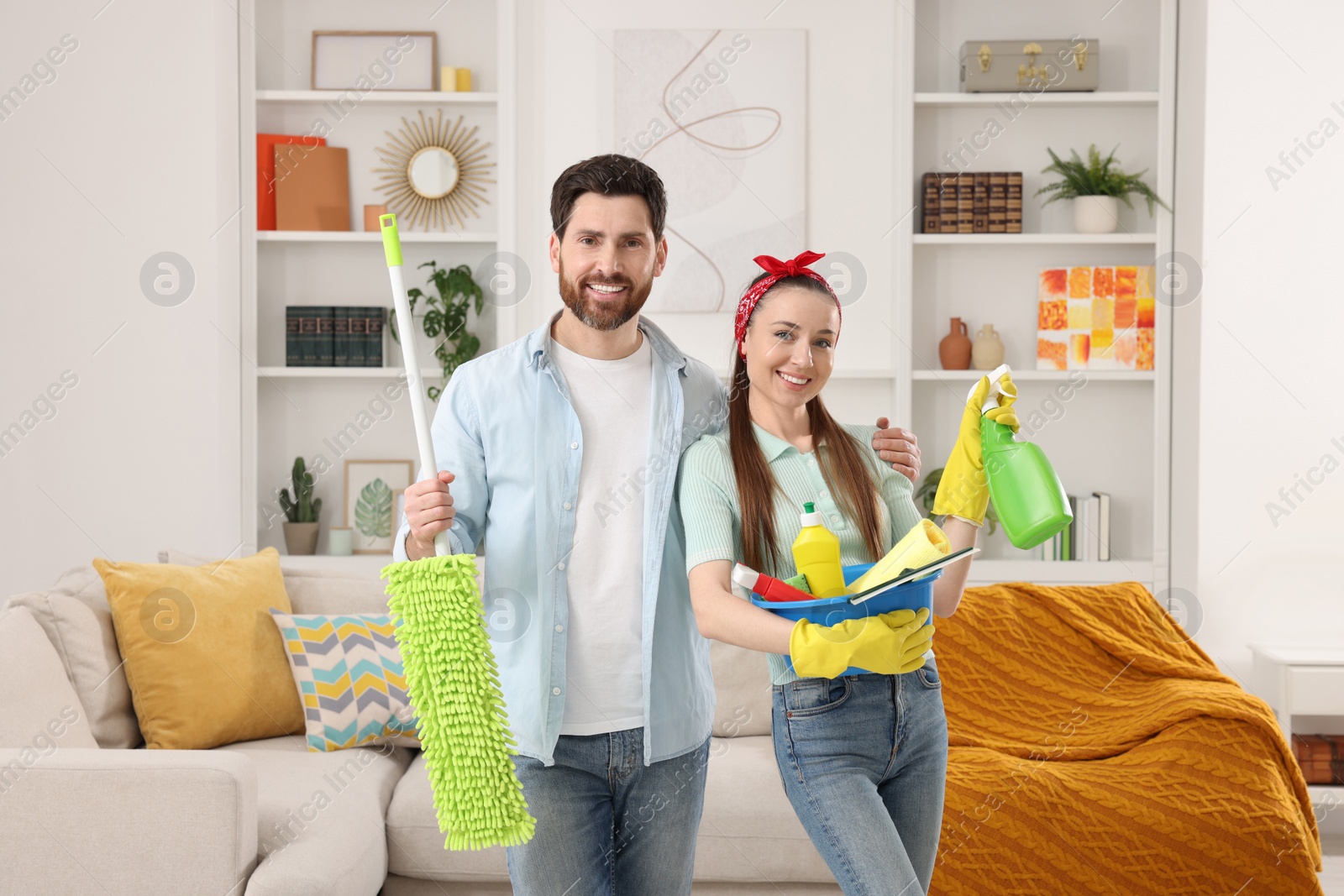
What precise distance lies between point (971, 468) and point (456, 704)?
0.66 m

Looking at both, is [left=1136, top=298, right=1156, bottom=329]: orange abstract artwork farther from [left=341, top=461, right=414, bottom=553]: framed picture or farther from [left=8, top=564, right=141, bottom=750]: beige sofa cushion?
[left=8, top=564, right=141, bottom=750]: beige sofa cushion

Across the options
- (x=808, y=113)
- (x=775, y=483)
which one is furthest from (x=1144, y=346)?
(x=775, y=483)

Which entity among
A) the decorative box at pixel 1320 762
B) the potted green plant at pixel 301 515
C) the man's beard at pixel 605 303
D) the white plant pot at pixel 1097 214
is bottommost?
the decorative box at pixel 1320 762

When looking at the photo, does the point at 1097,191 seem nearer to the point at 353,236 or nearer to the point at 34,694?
the point at 353,236

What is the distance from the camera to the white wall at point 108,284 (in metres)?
3.10

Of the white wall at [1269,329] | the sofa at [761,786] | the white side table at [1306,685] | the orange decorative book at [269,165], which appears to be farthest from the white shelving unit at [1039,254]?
the orange decorative book at [269,165]

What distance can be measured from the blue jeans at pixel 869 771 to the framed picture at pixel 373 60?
304 cm

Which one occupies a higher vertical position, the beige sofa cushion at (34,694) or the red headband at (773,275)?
the red headband at (773,275)

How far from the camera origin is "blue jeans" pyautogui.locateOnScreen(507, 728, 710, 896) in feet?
4.27

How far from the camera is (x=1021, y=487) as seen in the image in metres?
1.15

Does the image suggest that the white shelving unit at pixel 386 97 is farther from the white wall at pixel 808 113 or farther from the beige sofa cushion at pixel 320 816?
the beige sofa cushion at pixel 320 816

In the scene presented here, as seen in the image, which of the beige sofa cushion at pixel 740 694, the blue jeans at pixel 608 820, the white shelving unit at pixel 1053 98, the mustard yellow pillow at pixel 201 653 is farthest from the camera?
the white shelving unit at pixel 1053 98

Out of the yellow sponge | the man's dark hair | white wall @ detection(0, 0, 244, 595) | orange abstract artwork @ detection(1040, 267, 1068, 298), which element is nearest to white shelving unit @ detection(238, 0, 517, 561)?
white wall @ detection(0, 0, 244, 595)

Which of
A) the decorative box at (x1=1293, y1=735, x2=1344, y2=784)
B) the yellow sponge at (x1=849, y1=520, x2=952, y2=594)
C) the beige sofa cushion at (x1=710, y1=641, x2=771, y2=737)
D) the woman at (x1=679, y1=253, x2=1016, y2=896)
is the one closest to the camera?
the yellow sponge at (x1=849, y1=520, x2=952, y2=594)
